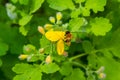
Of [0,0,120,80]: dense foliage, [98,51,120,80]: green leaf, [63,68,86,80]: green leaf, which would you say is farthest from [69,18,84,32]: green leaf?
[98,51,120,80]: green leaf

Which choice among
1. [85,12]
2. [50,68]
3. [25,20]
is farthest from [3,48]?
[85,12]

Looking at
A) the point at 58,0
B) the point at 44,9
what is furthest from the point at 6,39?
the point at 58,0

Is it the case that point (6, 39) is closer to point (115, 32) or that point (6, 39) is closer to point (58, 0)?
point (58, 0)

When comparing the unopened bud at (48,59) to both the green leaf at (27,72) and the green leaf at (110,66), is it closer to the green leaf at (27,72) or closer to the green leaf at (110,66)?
the green leaf at (27,72)

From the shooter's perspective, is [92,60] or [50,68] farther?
[92,60]

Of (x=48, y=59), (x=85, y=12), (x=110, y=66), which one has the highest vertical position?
(x=85, y=12)

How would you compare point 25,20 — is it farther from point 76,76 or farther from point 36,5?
point 76,76
